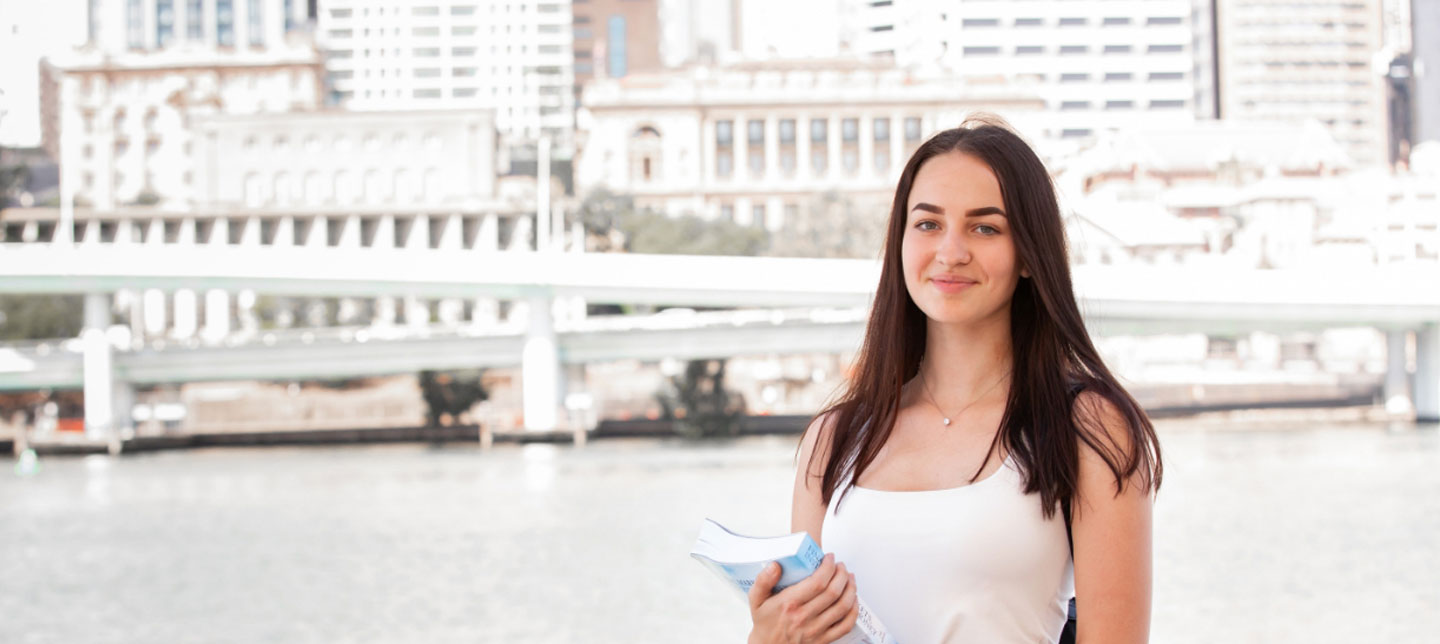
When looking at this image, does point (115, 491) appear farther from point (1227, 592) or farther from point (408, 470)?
point (1227, 592)

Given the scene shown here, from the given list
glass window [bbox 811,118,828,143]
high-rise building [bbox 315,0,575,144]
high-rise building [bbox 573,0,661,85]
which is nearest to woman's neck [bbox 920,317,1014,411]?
glass window [bbox 811,118,828,143]

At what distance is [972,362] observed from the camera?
6.75 feet

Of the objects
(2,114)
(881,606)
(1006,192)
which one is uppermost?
(2,114)

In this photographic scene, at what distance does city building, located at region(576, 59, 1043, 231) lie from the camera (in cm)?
7569

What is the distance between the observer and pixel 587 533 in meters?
19.3

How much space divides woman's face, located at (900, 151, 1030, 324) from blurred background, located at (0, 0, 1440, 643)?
0.45m

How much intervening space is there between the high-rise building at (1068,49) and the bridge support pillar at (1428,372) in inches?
1697

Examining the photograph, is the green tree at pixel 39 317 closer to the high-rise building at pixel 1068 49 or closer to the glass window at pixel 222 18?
the high-rise building at pixel 1068 49

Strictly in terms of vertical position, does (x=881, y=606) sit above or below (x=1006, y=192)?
below

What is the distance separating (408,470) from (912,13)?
5457cm

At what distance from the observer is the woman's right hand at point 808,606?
1.78 meters

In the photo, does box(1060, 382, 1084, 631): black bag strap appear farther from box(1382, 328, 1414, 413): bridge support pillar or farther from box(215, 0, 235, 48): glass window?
box(215, 0, 235, 48): glass window

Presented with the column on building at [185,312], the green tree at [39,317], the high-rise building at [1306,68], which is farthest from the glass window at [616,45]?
the green tree at [39,317]

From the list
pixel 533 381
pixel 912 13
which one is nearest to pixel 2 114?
pixel 533 381
